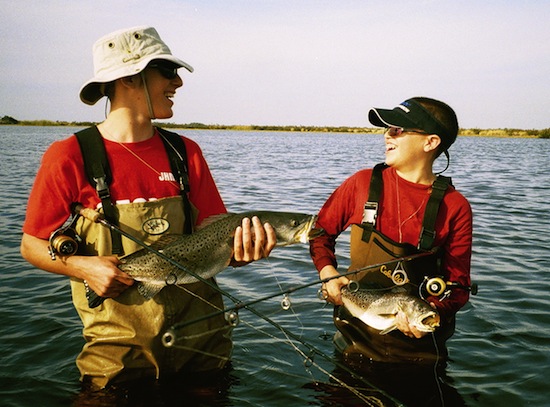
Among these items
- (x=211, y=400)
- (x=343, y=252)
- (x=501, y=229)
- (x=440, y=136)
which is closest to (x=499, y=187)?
(x=501, y=229)

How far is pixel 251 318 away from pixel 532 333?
3.43 meters

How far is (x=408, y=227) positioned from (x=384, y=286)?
1.79 feet

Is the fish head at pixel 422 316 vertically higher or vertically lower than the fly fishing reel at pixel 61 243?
lower

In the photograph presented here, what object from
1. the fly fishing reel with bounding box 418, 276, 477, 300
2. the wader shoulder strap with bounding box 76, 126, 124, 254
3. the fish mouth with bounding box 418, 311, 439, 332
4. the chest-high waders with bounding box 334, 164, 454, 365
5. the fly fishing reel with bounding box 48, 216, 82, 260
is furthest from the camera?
the chest-high waders with bounding box 334, 164, 454, 365

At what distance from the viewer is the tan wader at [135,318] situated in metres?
3.55

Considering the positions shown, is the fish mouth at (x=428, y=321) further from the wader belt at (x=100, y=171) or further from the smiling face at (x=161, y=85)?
the smiling face at (x=161, y=85)

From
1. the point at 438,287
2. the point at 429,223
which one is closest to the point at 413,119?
the point at 429,223

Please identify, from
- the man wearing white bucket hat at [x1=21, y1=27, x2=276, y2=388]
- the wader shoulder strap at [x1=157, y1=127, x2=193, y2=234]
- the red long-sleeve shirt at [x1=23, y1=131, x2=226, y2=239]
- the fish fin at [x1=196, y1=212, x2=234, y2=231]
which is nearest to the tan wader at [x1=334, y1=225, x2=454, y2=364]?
the man wearing white bucket hat at [x1=21, y1=27, x2=276, y2=388]

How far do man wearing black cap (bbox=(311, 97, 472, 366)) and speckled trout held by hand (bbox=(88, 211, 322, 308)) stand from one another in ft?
3.48

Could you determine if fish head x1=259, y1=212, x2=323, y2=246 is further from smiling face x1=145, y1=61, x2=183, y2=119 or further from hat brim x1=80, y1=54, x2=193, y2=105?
hat brim x1=80, y1=54, x2=193, y2=105

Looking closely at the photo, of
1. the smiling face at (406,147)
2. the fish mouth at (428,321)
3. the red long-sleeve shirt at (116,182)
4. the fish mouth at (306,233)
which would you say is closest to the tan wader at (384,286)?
the fish mouth at (428,321)

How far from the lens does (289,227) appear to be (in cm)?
365

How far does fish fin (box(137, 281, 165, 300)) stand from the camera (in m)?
3.51

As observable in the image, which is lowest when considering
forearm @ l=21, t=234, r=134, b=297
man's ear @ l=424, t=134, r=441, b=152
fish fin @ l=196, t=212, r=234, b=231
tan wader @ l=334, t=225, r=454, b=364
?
tan wader @ l=334, t=225, r=454, b=364
